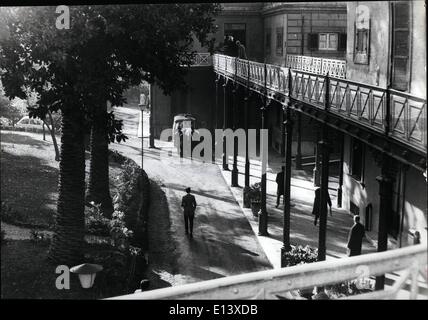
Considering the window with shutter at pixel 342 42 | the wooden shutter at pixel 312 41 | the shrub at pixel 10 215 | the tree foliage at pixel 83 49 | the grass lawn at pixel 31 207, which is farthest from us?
the wooden shutter at pixel 312 41

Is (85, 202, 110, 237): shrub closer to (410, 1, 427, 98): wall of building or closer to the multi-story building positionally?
the multi-story building

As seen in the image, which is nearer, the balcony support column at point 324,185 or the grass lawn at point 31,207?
the grass lawn at point 31,207

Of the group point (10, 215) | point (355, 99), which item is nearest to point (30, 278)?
point (10, 215)

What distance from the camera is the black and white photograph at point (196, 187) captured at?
363 inches

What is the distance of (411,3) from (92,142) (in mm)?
9942

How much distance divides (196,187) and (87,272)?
13.4 metres

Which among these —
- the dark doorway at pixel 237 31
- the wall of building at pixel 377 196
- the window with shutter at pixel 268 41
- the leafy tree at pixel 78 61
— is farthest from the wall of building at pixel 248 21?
the leafy tree at pixel 78 61

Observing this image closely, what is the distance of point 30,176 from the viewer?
715 inches

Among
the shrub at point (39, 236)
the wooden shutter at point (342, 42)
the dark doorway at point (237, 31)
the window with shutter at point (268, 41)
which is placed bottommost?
the shrub at point (39, 236)

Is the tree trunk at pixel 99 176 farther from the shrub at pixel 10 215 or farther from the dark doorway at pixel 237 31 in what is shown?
the dark doorway at pixel 237 31

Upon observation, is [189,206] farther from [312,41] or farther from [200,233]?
[312,41]

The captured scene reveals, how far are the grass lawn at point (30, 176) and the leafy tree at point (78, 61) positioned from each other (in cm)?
213

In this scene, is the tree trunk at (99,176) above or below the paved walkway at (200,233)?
above

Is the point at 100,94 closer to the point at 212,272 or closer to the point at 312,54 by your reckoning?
the point at 212,272
